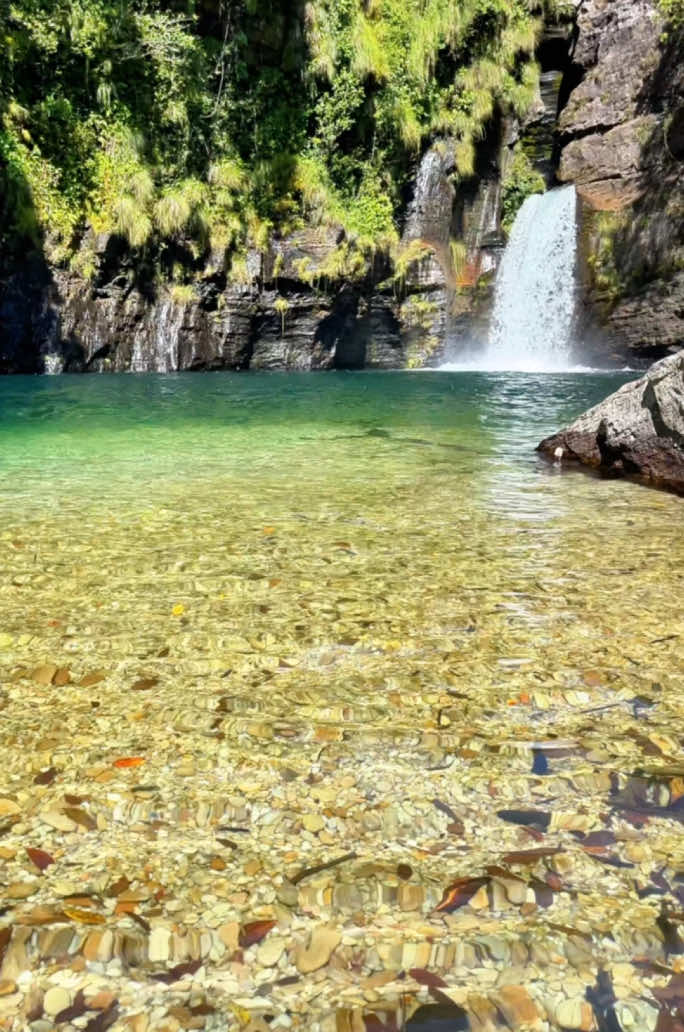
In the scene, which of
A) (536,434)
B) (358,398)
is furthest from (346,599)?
(358,398)

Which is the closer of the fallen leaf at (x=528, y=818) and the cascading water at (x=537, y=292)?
the fallen leaf at (x=528, y=818)

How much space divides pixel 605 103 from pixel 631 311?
23.4 ft

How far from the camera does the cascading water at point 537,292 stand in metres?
23.5

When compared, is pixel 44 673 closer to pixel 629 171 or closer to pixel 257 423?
pixel 257 423

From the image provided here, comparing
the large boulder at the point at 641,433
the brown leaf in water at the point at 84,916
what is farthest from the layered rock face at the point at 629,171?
the brown leaf in water at the point at 84,916

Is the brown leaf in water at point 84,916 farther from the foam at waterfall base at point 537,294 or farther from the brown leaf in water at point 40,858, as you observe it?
the foam at waterfall base at point 537,294

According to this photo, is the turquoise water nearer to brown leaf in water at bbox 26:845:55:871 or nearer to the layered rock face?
the layered rock face

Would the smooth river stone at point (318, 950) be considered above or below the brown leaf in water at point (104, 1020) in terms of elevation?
above

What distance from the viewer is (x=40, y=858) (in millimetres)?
1891

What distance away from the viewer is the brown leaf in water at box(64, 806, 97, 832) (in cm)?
201

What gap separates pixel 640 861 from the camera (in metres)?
1.86

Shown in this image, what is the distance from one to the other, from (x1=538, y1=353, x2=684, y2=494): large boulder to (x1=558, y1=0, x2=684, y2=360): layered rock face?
49.8 ft

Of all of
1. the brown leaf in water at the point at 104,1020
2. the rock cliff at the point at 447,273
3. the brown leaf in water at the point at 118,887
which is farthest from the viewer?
the rock cliff at the point at 447,273

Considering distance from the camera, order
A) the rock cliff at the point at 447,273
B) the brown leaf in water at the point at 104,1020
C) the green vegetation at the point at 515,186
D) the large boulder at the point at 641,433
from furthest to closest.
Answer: the green vegetation at the point at 515,186
the rock cliff at the point at 447,273
the large boulder at the point at 641,433
the brown leaf in water at the point at 104,1020
